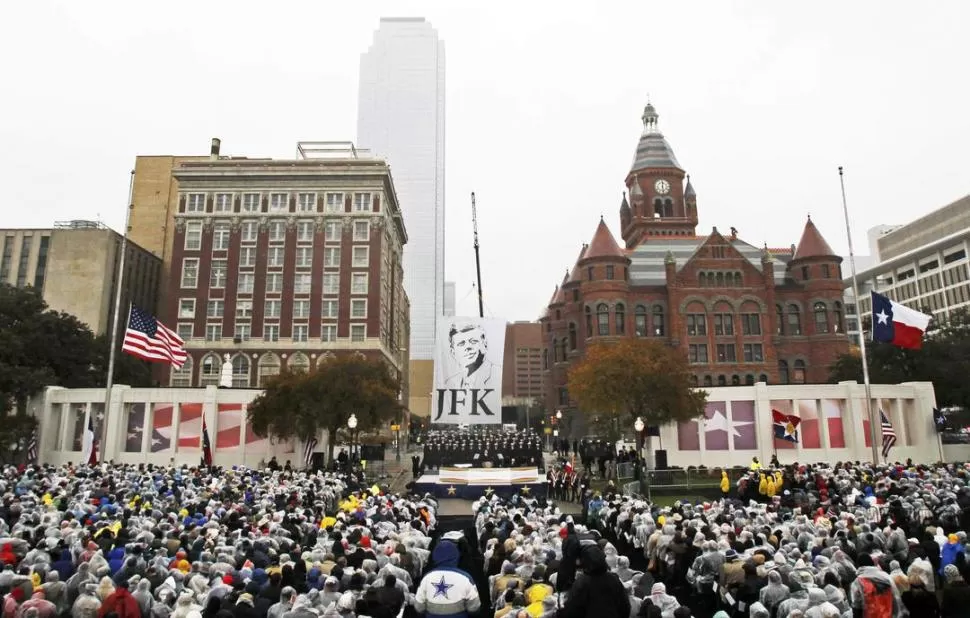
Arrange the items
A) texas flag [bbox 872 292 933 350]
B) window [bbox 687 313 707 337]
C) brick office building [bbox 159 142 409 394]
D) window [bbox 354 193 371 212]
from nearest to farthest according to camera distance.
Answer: texas flag [bbox 872 292 933 350] < window [bbox 687 313 707 337] < brick office building [bbox 159 142 409 394] < window [bbox 354 193 371 212]

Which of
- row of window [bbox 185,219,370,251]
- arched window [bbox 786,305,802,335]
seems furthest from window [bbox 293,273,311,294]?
arched window [bbox 786,305,802,335]

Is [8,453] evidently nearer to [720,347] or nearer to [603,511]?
[603,511]

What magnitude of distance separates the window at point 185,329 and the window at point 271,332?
8.78m

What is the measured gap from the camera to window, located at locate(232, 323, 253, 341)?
3091 inches

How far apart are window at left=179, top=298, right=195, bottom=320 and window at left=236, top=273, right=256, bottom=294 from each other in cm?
567

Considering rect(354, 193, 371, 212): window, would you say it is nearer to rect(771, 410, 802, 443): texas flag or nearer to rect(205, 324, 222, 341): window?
rect(205, 324, 222, 341): window

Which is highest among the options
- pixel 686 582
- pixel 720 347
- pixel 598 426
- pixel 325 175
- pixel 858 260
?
pixel 858 260

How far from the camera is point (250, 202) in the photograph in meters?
82.5

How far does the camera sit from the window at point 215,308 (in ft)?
260

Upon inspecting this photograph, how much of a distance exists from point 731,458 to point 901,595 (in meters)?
34.8

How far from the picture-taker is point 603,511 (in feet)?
69.2

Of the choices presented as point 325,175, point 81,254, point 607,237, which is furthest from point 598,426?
point 81,254

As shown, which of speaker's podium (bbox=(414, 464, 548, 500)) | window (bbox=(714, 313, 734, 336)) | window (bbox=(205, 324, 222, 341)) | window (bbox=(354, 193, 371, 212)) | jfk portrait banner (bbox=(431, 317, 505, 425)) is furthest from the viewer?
window (bbox=(354, 193, 371, 212))

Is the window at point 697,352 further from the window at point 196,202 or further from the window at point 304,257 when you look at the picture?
the window at point 196,202
